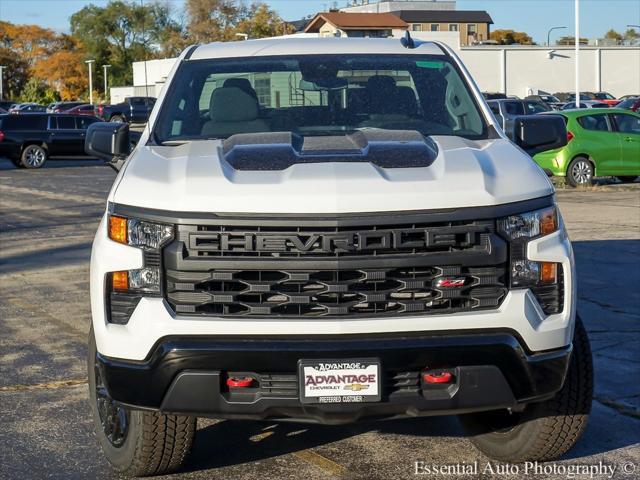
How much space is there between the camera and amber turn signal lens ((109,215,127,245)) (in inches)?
173

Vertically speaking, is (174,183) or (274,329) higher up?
(174,183)

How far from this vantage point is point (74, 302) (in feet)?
31.4

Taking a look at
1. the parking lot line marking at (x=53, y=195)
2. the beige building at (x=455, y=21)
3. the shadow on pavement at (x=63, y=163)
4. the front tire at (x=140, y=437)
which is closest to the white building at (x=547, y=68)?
the shadow on pavement at (x=63, y=163)

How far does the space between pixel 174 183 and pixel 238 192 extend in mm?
291

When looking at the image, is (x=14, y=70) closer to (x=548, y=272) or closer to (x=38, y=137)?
(x=38, y=137)

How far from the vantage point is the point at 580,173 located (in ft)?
66.5

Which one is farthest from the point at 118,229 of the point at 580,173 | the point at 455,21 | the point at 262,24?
the point at 455,21

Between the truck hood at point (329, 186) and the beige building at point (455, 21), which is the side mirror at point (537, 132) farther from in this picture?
the beige building at point (455, 21)

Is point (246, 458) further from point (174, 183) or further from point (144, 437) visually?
point (174, 183)

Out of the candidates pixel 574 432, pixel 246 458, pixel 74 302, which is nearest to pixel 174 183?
pixel 246 458

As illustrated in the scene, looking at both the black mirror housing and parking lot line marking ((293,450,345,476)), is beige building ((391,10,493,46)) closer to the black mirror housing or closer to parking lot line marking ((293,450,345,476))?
the black mirror housing

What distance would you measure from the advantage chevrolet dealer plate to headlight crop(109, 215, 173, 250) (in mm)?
718

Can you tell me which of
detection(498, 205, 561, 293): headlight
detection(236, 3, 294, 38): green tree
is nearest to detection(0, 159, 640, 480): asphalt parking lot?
detection(498, 205, 561, 293): headlight

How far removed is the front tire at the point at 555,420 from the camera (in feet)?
15.8
